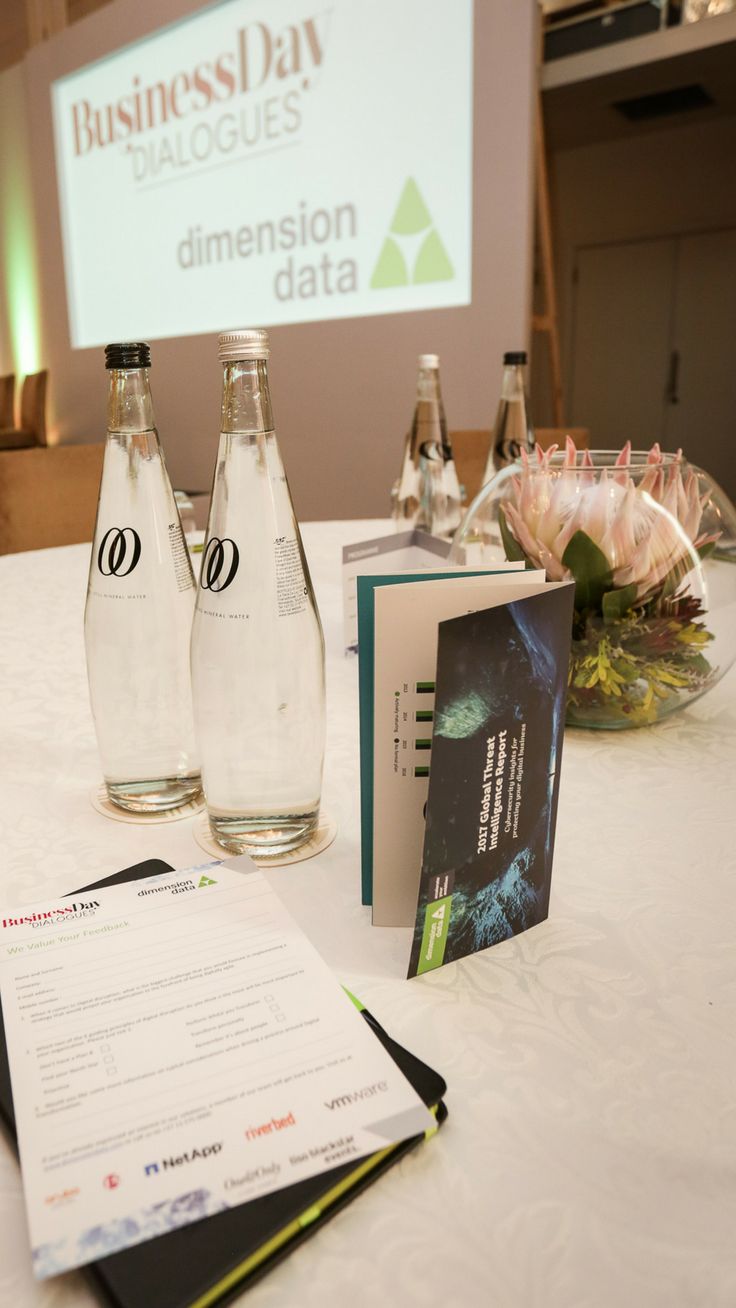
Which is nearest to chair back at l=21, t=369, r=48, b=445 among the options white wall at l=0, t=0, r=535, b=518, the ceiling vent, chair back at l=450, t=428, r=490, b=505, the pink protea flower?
white wall at l=0, t=0, r=535, b=518

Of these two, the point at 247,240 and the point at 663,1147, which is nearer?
the point at 663,1147

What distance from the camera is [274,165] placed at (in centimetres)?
341

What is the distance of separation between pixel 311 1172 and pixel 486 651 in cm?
21

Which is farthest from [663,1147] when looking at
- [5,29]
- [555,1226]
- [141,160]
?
[5,29]

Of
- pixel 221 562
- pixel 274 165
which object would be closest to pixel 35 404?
pixel 274 165

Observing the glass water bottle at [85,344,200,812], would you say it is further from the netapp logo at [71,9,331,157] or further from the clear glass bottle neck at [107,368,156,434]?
the netapp logo at [71,9,331,157]

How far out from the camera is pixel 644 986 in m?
0.40

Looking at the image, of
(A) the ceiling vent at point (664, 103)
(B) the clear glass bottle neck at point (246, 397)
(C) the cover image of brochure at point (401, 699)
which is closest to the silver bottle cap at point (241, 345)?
(B) the clear glass bottle neck at point (246, 397)

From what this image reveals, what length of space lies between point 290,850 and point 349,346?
127 inches

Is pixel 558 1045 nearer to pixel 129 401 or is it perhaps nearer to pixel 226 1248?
pixel 226 1248

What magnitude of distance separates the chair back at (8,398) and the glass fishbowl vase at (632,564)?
547 cm

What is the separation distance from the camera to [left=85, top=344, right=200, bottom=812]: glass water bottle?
0.50 meters

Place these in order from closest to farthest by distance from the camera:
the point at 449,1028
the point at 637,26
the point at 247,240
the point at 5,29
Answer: the point at 449,1028 → the point at 637,26 → the point at 247,240 → the point at 5,29

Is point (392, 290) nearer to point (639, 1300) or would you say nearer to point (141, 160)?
point (141, 160)
